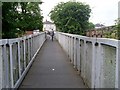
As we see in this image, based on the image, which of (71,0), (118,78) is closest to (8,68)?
(118,78)

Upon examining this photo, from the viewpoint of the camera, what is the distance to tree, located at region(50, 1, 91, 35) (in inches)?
1656

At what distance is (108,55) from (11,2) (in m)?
7.45

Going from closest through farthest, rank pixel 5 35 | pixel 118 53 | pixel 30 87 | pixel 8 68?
pixel 118 53
pixel 8 68
pixel 30 87
pixel 5 35

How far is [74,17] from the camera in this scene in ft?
141

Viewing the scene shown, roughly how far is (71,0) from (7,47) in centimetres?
4103

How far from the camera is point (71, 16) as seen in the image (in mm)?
43156

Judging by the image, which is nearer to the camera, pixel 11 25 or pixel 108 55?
pixel 108 55

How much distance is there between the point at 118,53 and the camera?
A: 425 cm

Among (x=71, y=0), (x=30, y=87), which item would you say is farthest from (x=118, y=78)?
(x=71, y=0)

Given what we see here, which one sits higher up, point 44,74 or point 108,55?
point 108,55

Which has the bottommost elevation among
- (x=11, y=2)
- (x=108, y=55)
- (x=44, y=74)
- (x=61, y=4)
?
(x=44, y=74)

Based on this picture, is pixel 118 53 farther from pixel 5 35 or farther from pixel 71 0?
pixel 71 0

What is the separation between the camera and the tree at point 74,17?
42062mm

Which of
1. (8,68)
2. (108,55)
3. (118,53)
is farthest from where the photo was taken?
(8,68)
